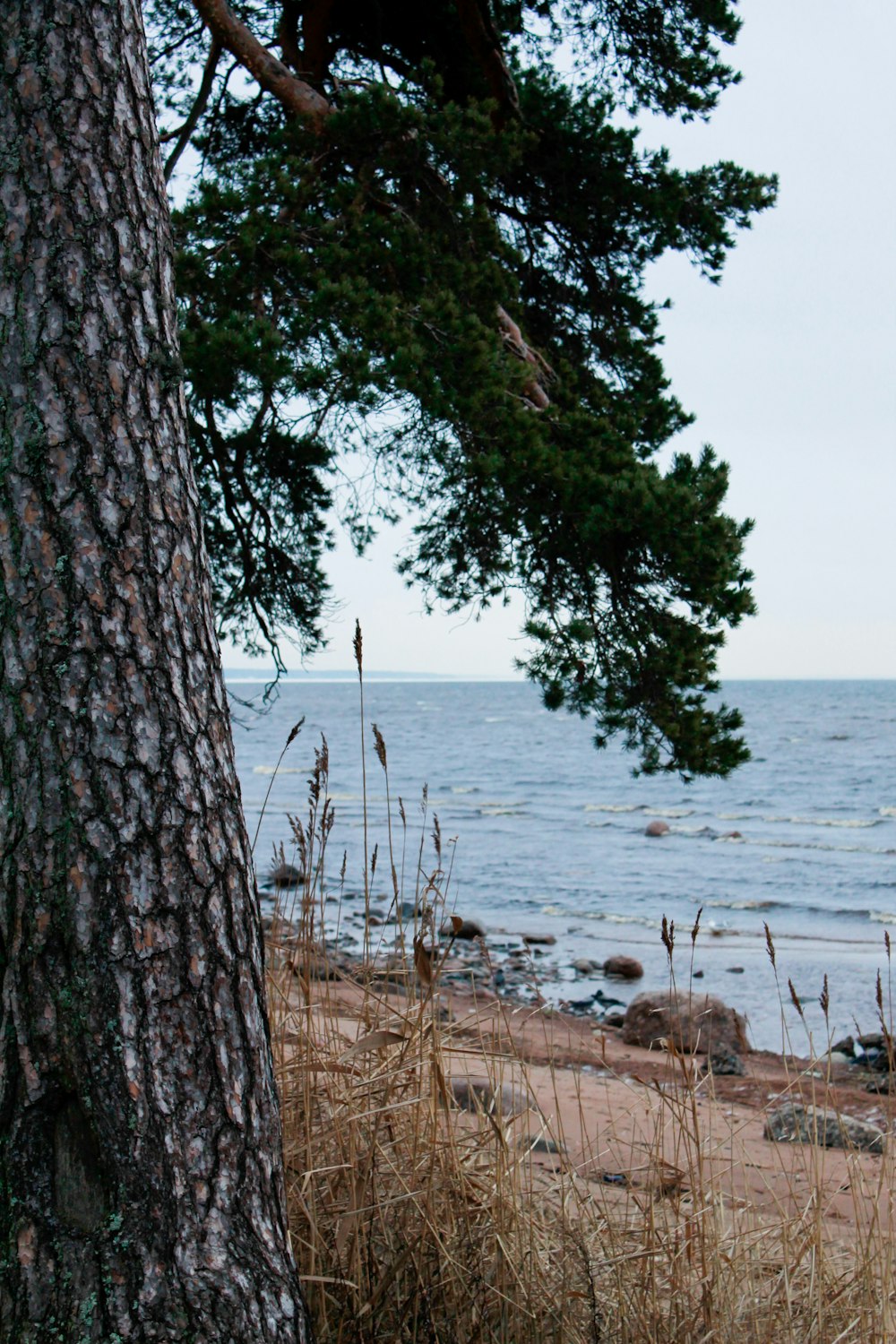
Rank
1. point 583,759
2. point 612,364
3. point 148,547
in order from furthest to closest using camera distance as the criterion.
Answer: point 583,759 < point 612,364 < point 148,547


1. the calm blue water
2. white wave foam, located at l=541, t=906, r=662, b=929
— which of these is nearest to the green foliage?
the calm blue water

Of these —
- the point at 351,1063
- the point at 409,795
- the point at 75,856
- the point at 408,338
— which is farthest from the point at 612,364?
the point at 409,795

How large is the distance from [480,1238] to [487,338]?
3.95 meters

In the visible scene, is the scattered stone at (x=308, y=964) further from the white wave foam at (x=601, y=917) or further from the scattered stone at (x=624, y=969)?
the white wave foam at (x=601, y=917)

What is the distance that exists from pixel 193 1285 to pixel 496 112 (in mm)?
6222

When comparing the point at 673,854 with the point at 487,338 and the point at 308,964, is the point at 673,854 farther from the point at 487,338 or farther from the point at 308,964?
the point at 308,964

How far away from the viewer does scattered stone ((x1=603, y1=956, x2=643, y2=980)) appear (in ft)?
33.9

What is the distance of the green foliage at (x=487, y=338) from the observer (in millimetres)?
5000

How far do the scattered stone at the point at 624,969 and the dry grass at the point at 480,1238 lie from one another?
8208 mm

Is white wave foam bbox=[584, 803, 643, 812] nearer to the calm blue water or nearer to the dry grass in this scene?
the calm blue water

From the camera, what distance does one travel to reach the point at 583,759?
38688 mm

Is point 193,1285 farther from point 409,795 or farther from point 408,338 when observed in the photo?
point 409,795

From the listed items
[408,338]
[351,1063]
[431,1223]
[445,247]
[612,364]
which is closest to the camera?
[431,1223]

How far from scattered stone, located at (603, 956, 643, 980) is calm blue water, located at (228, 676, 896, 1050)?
0.15 m
